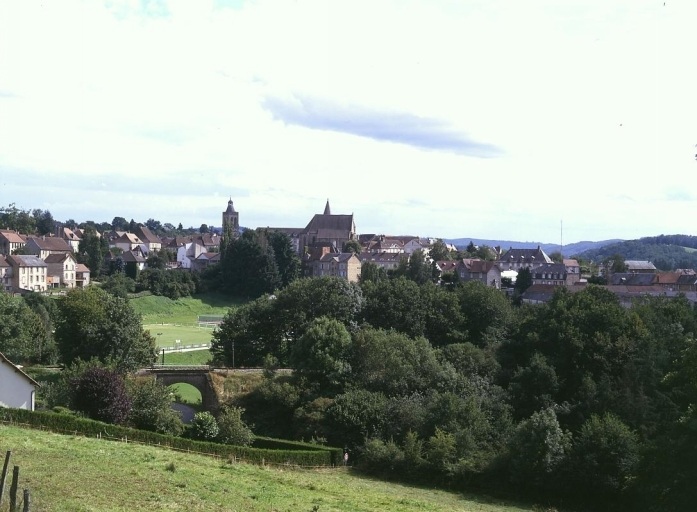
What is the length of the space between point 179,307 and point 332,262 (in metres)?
33.6

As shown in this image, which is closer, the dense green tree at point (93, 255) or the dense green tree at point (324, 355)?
the dense green tree at point (324, 355)

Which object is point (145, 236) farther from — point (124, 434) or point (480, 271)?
point (124, 434)

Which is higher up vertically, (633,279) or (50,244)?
(50,244)

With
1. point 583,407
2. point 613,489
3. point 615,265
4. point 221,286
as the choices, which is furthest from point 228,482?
point 615,265

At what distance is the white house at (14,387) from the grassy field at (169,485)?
5301 mm

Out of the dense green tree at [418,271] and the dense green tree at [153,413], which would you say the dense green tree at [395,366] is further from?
the dense green tree at [418,271]

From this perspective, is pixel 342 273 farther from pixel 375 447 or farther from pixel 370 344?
pixel 375 447

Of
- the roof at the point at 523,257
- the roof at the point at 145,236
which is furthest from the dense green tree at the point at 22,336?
the roof at the point at 145,236

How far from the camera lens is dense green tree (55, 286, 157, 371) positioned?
4422 centimetres

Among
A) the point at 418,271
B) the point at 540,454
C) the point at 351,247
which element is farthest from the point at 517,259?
the point at 540,454

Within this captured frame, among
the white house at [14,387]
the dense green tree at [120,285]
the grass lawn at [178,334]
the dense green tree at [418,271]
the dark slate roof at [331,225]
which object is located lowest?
the grass lawn at [178,334]

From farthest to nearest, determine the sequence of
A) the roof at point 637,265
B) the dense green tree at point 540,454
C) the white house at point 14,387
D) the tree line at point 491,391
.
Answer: the roof at point 637,265 < the white house at point 14,387 < the dense green tree at point 540,454 < the tree line at point 491,391

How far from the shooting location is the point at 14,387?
3117 cm

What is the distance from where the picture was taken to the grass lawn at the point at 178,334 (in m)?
65.7
